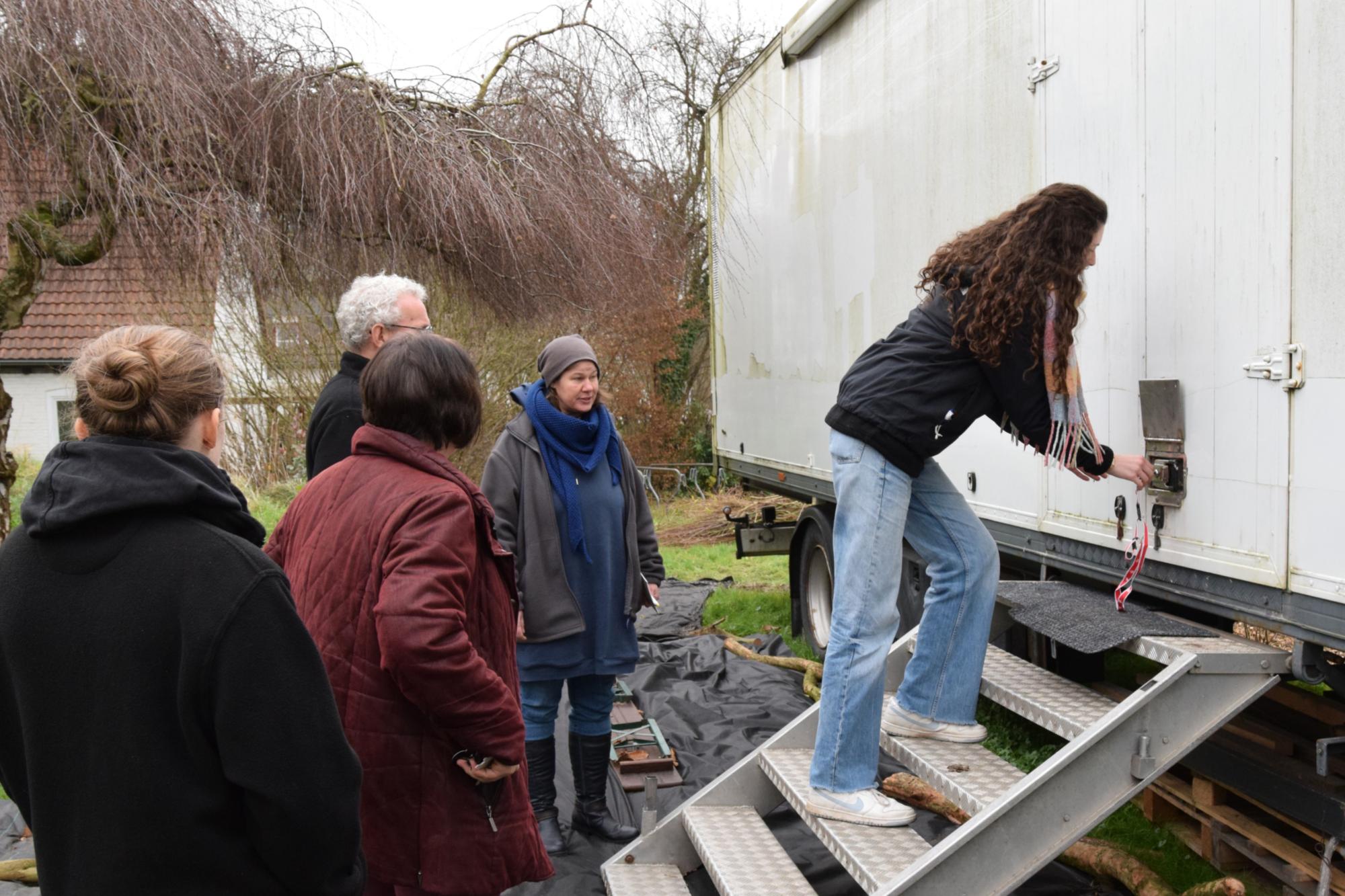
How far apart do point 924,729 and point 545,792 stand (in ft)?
4.57

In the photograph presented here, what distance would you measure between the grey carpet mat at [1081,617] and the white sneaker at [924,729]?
1.19ft

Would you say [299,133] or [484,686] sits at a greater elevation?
[299,133]

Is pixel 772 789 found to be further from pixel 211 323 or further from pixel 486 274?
pixel 211 323

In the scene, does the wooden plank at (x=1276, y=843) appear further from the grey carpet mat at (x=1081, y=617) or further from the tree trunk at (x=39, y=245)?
the tree trunk at (x=39, y=245)

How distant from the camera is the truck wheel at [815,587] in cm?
647

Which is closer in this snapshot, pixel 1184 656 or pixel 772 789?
pixel 1184 656

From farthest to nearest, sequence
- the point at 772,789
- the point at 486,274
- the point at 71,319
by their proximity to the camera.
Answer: the point at 71,319 → the point at 486,274 → the point at 772,789

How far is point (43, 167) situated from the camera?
5211 mm

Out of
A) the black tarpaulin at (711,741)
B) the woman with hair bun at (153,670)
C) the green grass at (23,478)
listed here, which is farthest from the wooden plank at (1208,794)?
the green grass at (23,478)

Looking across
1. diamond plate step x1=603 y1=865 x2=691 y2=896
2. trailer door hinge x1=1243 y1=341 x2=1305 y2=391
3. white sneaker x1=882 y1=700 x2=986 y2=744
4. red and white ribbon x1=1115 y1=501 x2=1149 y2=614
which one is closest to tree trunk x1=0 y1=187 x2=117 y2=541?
diamond plate step x1=603 y1=865 x2=691 y2=896

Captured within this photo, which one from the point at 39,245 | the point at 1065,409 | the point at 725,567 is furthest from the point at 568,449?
the point at 725,567

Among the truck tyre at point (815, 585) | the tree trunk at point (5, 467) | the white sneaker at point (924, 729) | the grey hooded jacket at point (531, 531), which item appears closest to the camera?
the white sneaker at point (924, 729)

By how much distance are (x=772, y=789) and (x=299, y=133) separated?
12.4 ft

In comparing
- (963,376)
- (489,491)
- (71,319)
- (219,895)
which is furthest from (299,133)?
(71,319)
